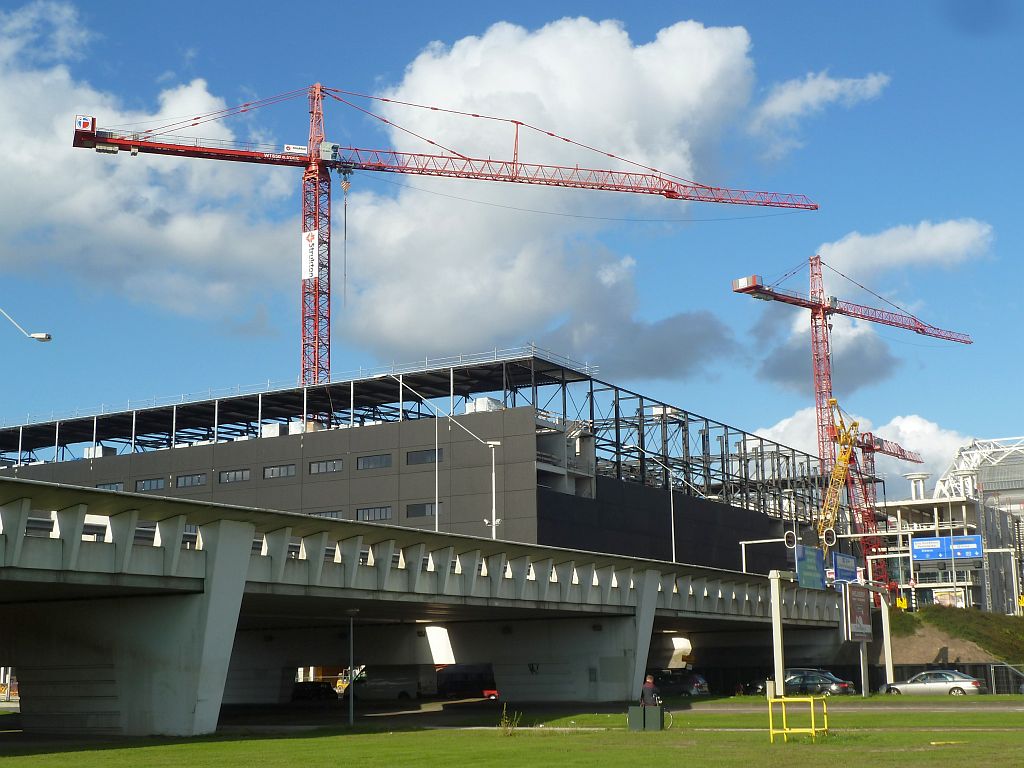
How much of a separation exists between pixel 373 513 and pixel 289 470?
9.12 metres

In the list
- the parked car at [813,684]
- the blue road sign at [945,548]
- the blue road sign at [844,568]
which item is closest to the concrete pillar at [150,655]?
the parked car at [813,684]

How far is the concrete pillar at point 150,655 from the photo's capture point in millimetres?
36938

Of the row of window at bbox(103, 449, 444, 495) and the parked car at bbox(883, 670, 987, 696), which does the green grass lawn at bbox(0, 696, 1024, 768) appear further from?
the row of window at bbox(103, 449, 444, 495)

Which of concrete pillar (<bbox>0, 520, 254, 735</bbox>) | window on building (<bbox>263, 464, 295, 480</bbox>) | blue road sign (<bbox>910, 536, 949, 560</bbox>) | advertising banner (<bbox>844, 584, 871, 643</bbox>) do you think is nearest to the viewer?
concrete pillar (<bbox>0, 520, 254, 735</bbox>)

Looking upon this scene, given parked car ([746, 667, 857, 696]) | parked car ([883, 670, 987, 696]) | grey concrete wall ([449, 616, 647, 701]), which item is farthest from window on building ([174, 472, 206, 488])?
parked car ([883, 670, 987, 696])

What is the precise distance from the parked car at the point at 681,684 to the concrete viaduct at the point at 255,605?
146 inches

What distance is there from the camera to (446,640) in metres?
62.6

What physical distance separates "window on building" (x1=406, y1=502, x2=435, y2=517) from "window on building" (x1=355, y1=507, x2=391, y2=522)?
1781 mm

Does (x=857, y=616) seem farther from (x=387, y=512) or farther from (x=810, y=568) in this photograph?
(x=387, y=512)

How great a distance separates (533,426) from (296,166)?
163 ft

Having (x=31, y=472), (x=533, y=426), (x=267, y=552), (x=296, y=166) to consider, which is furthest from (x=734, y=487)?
(x=267, y=552)

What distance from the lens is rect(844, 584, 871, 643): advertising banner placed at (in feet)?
201

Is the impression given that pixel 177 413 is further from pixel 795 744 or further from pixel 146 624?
pixel 795 744

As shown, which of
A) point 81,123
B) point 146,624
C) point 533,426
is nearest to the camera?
point 146,624
